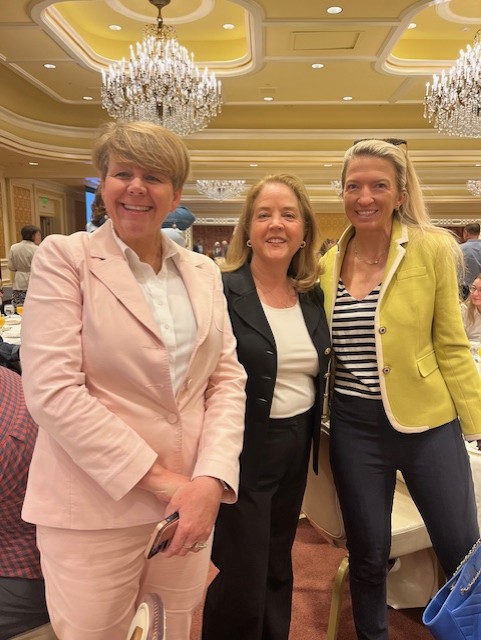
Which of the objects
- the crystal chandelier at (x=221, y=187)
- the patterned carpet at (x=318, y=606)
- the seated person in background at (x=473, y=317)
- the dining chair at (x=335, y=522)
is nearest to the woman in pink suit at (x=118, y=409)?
the dining chair at (x=335, y=522)

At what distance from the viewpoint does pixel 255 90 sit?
7.23 metres

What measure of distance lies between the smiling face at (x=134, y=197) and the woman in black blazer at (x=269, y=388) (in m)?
0.48

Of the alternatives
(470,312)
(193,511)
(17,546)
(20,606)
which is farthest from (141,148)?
(470,312)

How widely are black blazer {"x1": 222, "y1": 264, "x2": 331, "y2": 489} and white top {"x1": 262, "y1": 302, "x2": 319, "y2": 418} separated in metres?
0.03

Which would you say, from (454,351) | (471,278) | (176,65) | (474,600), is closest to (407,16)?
(176,65)

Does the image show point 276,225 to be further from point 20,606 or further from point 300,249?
point 20,606

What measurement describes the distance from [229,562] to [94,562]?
618 millimetres

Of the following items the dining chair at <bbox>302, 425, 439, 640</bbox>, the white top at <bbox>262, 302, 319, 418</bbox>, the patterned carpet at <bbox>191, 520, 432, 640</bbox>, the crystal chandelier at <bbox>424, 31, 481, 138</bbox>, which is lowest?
the patterned carpet at <bbox>191, 520, 432, 640</bbox>

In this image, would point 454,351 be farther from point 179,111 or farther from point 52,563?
point 179,111

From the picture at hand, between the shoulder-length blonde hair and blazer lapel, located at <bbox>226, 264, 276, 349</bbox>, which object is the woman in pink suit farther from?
the shoulder-length blonde hair

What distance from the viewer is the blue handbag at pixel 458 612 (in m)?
1.00

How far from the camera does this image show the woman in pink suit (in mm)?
1030

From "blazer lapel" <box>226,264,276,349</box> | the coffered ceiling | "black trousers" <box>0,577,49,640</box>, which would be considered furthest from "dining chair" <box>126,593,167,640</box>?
the coffered ceiling

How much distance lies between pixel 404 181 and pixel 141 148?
2.90 feet
